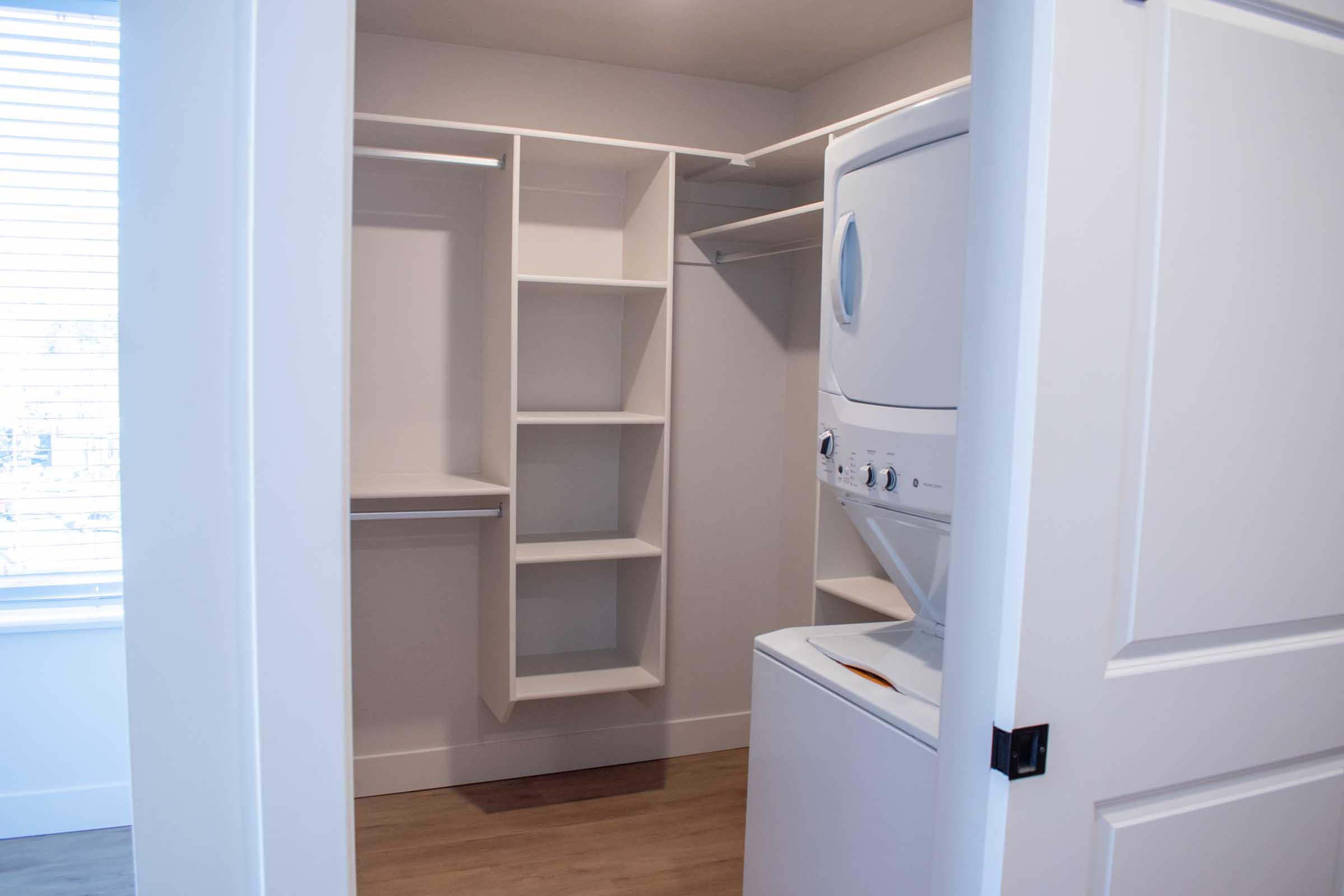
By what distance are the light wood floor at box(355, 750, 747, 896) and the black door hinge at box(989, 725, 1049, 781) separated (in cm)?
172

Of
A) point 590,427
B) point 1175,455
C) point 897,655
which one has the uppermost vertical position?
point 1175,455

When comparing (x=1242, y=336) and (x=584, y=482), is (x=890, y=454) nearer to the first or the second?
(x=1242, y=336)

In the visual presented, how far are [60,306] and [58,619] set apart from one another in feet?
0.93

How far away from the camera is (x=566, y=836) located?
293 cm

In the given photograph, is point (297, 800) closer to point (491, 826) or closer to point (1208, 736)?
point (1208, 736)

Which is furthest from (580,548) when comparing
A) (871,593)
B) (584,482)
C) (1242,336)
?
(1242,336)

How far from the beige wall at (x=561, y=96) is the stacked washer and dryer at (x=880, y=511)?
71.1 inches

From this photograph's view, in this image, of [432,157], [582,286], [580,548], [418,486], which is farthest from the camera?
[580,548]

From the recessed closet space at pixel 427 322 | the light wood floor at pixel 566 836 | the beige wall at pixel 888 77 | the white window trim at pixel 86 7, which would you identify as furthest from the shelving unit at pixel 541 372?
the white window trim at pixel 86 7

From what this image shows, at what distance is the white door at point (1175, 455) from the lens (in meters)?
1.11

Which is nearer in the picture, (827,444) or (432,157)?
(827,444)

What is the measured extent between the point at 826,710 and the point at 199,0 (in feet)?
4.56

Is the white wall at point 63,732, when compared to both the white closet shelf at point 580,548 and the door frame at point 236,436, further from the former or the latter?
the white closet shelf at point 580,548

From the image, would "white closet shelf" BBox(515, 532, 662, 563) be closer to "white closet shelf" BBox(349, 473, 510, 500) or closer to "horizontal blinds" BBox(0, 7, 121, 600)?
"white closet shelf" BBox(349, 473, 510, 500)
